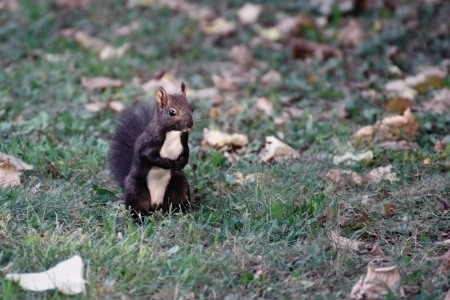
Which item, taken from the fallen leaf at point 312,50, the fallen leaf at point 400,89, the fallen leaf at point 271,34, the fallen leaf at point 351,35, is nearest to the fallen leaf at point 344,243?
the fallen leaf at point 400,89

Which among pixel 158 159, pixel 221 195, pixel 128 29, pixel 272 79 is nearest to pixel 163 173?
pixel 158 159

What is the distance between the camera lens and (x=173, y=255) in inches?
153

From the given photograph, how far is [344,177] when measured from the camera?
4.88 m

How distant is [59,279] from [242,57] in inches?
172

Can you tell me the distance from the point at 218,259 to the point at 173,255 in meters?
0.21

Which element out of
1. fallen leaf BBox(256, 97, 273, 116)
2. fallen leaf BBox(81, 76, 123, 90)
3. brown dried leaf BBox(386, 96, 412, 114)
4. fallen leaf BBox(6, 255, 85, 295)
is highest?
fallen leaf BBox(6, 255, 85, 295)

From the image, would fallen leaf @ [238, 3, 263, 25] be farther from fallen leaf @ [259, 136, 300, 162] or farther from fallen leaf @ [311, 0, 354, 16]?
fallen leaf @ [259, 136, 300, 162]

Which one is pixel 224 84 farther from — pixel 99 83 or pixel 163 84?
pixel 99 83

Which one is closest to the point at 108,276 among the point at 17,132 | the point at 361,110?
the point at 17,132

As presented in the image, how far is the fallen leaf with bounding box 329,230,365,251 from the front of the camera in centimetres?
400

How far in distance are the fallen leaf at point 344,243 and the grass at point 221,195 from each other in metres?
0.04

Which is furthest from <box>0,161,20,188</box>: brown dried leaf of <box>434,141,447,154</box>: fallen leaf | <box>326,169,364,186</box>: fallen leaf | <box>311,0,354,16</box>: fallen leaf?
<box>311,0,354,16</box>: fallen leaf

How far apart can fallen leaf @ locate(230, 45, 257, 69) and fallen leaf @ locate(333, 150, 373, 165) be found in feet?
7.79

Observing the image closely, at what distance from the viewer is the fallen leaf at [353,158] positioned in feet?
17.2
